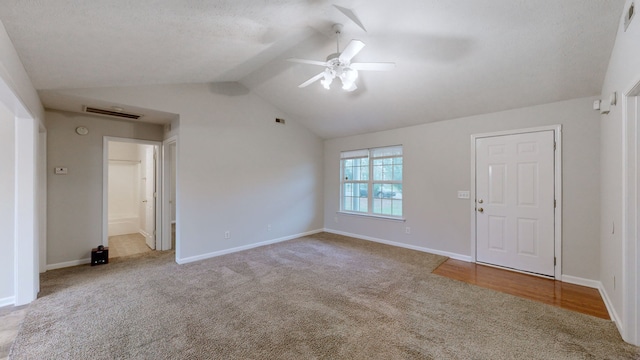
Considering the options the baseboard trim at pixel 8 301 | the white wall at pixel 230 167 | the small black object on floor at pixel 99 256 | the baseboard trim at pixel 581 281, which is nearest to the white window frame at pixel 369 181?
the white wall at pixel 230 167

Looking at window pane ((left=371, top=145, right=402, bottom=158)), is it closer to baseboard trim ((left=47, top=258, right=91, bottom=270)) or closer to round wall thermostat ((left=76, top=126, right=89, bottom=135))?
round wall thermostat ((left=76, top=126, right=89, bottom=135))

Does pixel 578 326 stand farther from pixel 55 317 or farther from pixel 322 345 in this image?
pixel 55 317

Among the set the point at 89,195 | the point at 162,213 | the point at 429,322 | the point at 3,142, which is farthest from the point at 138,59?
the point at 429,322

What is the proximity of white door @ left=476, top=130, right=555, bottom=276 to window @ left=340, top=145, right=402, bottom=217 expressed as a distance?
145cm

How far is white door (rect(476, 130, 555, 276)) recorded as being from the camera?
3387 millimetres

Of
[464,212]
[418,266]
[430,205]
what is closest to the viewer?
[418,266]

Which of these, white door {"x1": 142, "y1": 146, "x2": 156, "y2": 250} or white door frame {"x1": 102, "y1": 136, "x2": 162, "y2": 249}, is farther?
white door {"x1": 142, "y1": 146, "x2": 156, "y2": 250}

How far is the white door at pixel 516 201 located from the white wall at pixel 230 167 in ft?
11.2

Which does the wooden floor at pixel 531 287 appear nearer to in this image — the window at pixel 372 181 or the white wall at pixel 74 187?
the window at pixel 372 181

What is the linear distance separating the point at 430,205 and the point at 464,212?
1.79 feet

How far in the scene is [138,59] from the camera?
2650mm

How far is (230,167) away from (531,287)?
182 inches

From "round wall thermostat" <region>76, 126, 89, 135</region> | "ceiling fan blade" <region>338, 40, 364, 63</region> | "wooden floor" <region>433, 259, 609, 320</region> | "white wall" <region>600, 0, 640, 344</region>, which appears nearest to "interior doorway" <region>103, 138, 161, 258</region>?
"round wall thermostat" <region>76, 126, 89, 135</region>

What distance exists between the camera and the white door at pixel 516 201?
3387 mm
